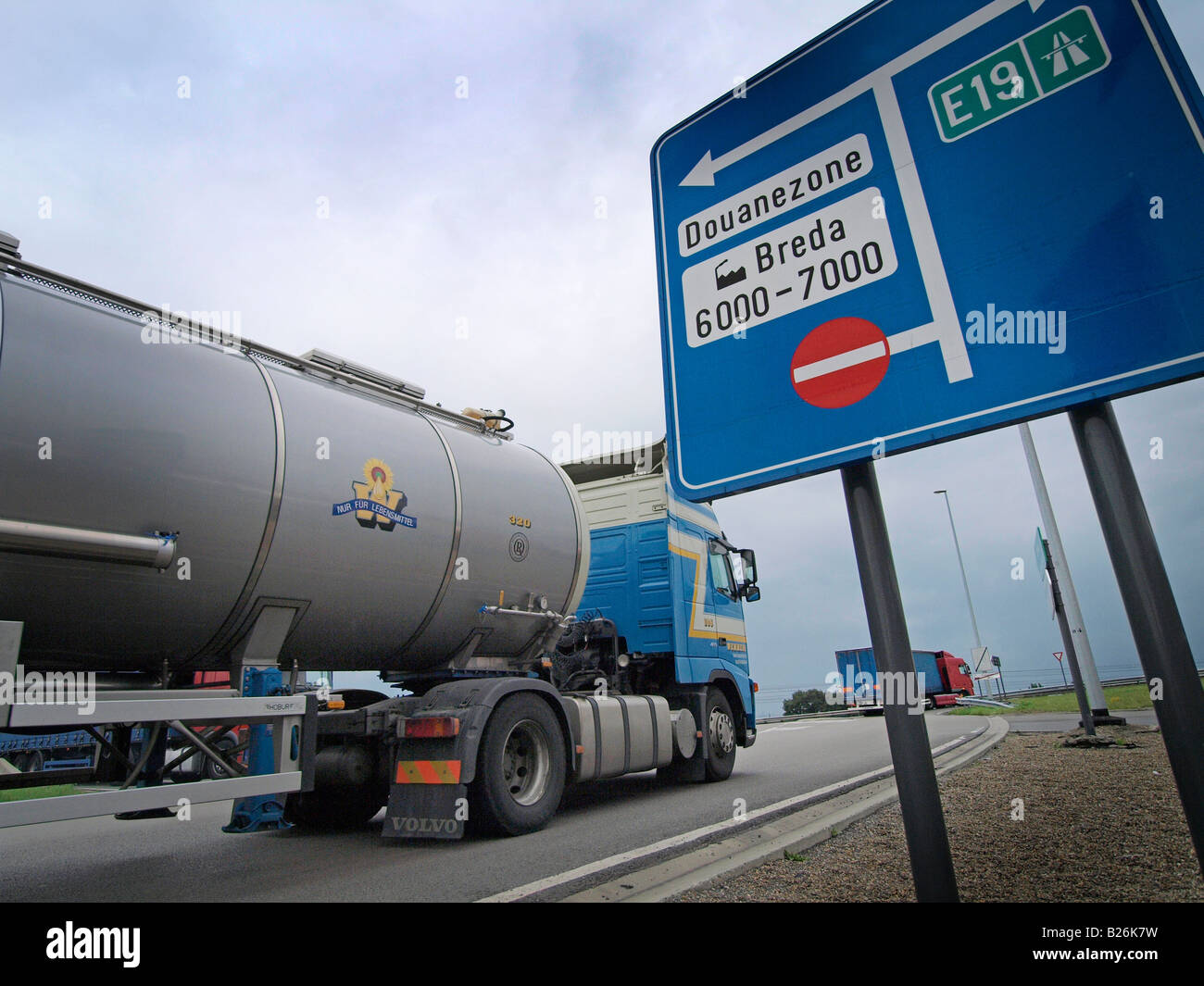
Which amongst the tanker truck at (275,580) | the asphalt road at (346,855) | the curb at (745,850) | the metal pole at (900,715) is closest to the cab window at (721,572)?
the tanker truck at (275,580)

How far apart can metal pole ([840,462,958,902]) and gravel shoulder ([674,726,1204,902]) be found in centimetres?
186

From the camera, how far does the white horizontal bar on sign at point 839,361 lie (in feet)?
6.64

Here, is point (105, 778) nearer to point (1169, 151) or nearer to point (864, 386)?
point (864, 386)

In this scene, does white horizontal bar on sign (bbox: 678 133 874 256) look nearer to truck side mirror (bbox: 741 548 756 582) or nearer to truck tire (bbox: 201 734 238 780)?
truck tire (bbox: 201 734 238 780)

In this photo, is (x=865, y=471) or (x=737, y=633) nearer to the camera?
(x=865, y=471)

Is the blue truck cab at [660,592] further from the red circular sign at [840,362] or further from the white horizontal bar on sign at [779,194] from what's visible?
the red circular sign at [840,362]

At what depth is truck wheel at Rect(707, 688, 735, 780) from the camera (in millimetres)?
9031

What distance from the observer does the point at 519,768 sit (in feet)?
20.6

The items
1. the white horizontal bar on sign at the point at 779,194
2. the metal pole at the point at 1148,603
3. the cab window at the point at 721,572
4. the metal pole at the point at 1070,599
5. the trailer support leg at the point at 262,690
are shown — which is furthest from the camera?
the metal pole at the point at 1070,599

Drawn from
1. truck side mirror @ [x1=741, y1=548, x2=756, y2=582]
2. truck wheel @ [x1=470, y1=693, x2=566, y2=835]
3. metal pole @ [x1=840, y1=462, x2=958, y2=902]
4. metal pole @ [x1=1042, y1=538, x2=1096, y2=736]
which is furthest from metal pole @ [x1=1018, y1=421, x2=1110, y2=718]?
metal pole @ [x1=840, y1=462, x2=958, y2=902]
